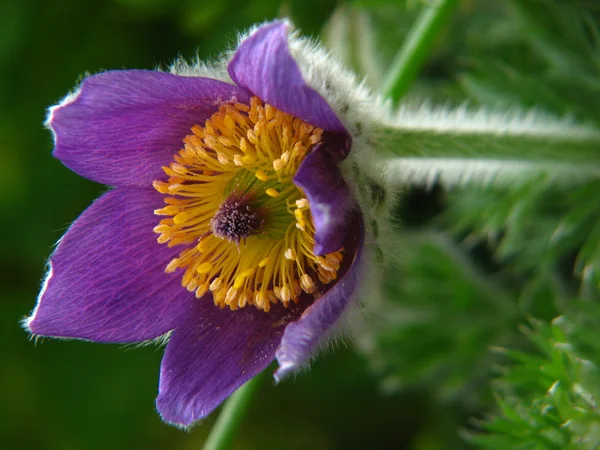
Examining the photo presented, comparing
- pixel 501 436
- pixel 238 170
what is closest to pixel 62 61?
pixel 238 170

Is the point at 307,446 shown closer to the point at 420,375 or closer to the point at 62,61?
the point at 420,375

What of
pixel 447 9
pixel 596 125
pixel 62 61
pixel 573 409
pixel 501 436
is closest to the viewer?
pixel 573 409

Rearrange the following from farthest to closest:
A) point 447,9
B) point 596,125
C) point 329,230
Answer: point 596,125, point 447,9, point 329,230

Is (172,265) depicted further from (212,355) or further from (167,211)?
(212,355)

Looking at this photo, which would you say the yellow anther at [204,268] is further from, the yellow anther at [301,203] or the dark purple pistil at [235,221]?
the yellow anther at [301,203]

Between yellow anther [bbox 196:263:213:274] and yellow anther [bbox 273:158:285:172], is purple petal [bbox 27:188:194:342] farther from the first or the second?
yellow anther [bbox 273:158:285:172]

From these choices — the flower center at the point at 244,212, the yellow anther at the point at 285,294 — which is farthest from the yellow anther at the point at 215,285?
the yellow anther at the point at 285,294

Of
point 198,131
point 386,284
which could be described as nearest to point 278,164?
point 198,131
